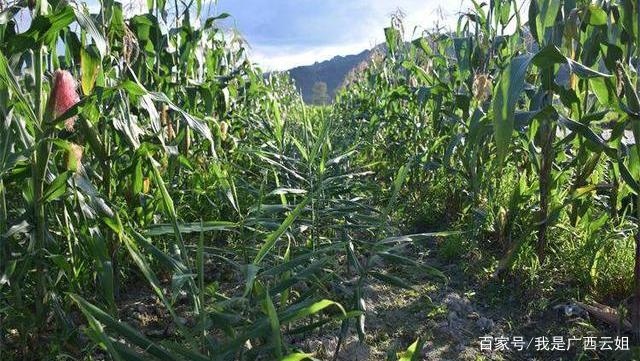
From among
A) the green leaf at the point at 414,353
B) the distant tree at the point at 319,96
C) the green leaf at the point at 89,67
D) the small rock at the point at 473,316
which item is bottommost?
the small rock at the point at 473,316

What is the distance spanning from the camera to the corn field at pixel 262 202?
1312 mm

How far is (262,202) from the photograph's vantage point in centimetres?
238

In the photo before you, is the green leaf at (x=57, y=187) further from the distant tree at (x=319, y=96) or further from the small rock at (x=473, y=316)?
the distant tree at (x=319, y=96)

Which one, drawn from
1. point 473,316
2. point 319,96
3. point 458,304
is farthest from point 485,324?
point 319,96

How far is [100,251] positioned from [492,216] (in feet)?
6.49

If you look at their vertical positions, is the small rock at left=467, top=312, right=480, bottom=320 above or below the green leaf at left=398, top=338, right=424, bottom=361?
below

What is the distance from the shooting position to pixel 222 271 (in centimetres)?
251

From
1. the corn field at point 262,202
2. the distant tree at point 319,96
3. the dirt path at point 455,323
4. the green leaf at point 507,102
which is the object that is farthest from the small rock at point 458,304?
the distant tree at point 319,96

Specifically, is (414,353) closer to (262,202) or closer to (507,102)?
(507,102)

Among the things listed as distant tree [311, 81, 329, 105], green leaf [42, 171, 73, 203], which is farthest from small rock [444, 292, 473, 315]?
distant tree [311, 81, 329, 105]

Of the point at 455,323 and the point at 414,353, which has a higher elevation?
the point at 414,353

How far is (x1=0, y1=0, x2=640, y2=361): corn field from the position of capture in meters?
1.31

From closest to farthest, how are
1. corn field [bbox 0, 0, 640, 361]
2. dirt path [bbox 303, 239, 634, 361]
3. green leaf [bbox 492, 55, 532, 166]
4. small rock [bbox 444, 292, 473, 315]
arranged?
green leaf [bbox 492, 55, 532, 166] → corn field [bbox 0, 0, 640, 361] → dirt path [bbox 303, 239, 634, 361] → small rock [bbox 444, 292, 473, 315]

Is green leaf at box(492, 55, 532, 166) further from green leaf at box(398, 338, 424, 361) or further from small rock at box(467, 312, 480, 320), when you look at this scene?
small rock at box(467, 312, 480, 320)
